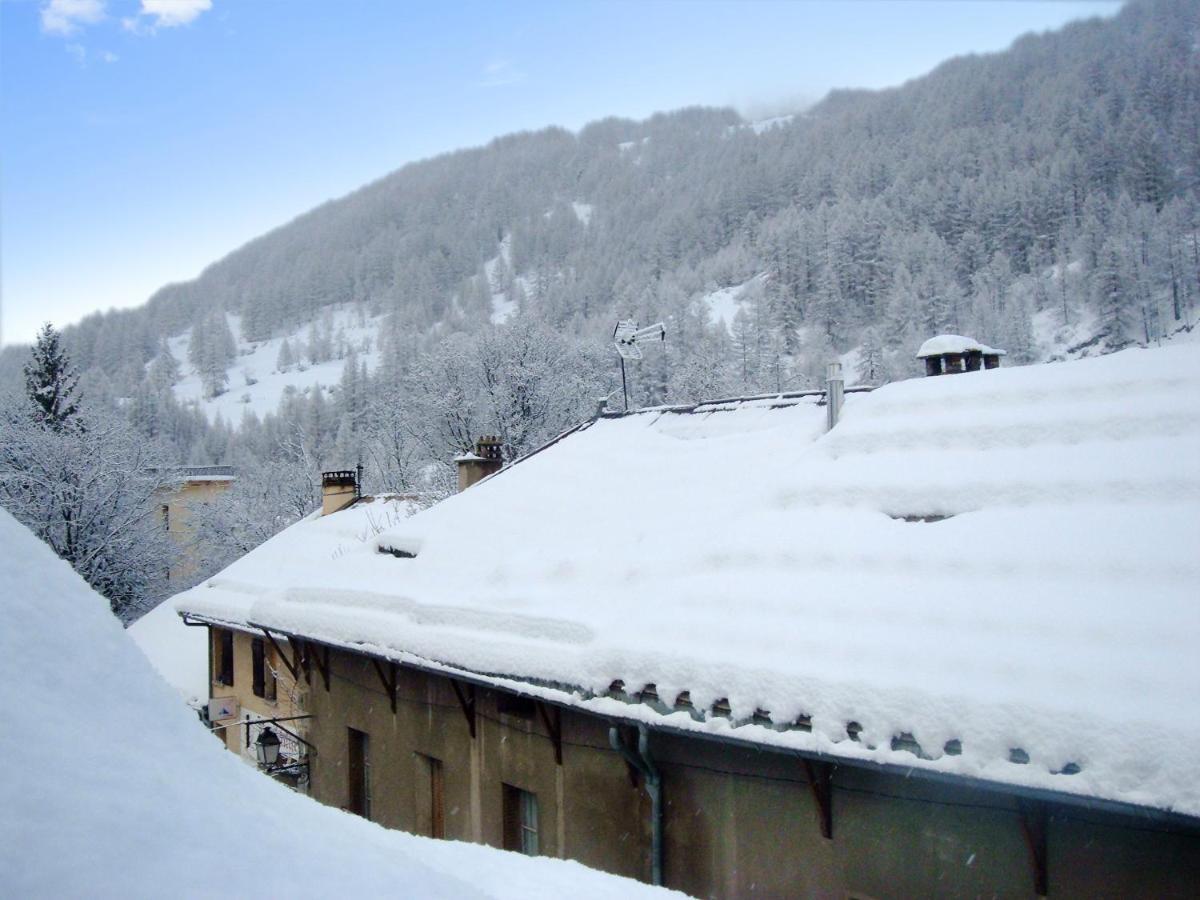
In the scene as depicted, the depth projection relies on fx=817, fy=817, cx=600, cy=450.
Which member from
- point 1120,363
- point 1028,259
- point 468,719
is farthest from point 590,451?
point 1028,259

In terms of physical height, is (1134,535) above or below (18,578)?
below

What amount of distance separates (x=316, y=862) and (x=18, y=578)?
1055 mm

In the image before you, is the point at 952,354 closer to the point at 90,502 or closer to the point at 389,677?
the point at 389,677

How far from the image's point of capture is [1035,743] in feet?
14.3

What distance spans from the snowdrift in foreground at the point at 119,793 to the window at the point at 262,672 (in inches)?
720

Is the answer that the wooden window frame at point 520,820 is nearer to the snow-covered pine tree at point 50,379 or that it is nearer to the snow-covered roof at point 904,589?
the snow-covered roof at point 904,589

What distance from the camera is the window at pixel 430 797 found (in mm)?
9984

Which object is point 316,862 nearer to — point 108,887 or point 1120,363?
point 108,887

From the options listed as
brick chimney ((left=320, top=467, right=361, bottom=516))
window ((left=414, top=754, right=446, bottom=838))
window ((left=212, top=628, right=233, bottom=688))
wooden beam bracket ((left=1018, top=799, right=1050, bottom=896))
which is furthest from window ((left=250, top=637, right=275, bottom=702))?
wooden beam bracket ((left=1018, top=799, right=1050, bottom=896))

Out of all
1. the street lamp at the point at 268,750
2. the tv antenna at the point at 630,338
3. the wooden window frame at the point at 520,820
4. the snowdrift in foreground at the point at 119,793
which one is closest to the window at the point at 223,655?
the street lamp at the point at 268,750

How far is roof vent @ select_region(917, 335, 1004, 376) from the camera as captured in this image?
11297mm

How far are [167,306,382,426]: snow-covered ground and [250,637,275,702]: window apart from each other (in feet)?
312

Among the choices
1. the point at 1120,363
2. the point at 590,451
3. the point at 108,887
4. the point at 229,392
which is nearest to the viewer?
the point at 108,887

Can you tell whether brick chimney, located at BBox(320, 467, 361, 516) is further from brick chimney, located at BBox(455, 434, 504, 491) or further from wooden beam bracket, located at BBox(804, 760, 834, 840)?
wooden beam bracket, located at BBox(804, 760, 834, 840)
